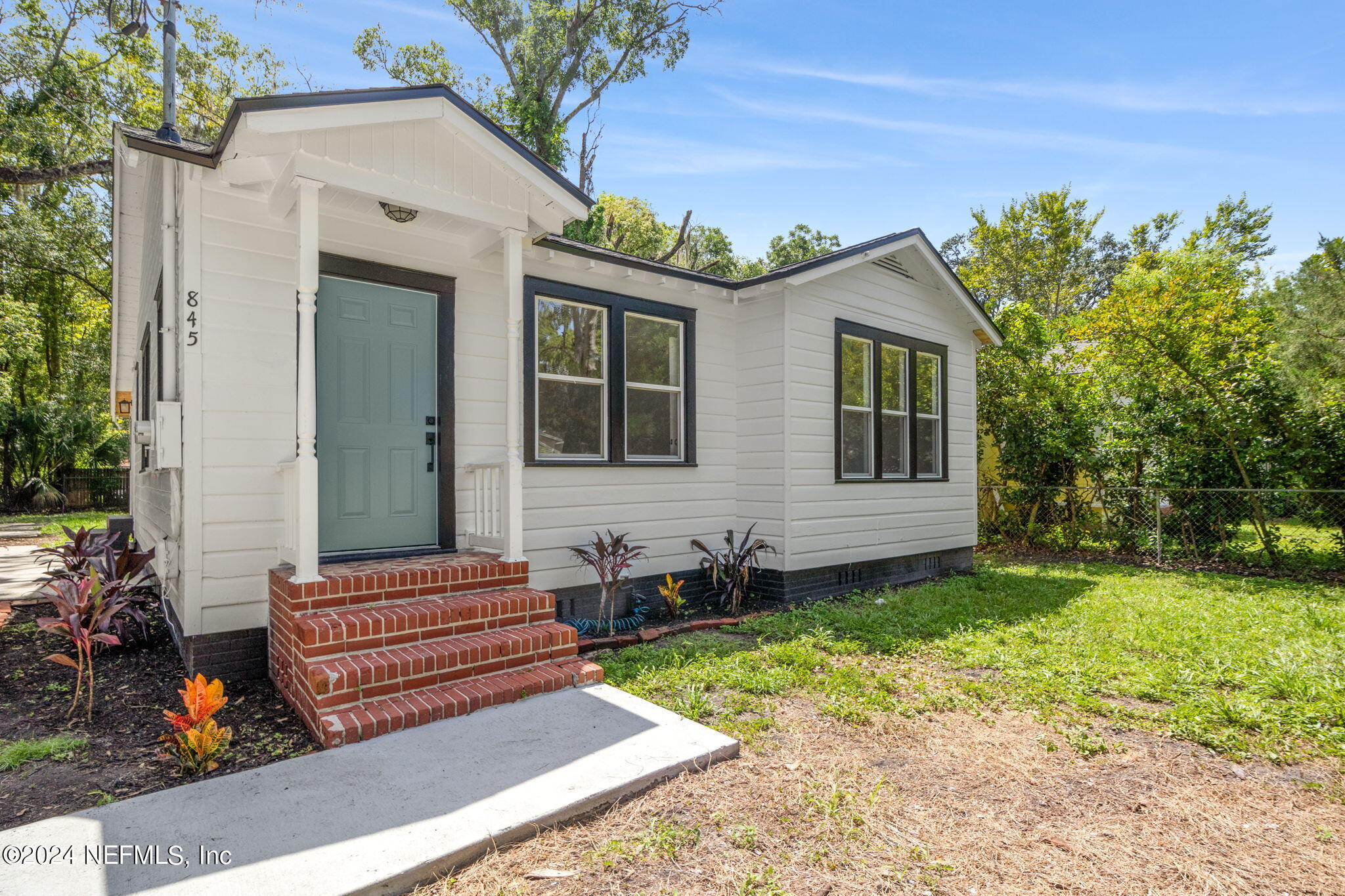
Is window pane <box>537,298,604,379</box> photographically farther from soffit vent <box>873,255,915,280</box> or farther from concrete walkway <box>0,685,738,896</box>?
soffit vent <box>873,255,915,280</box>

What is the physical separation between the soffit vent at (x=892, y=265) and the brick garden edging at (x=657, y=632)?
415 centimetres

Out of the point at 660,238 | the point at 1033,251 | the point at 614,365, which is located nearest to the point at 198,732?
the point at 614,365

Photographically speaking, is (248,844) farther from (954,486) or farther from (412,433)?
(954,486)

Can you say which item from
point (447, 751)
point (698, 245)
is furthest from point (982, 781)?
point (698, 245)

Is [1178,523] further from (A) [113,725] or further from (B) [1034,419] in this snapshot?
(A) [113,725]

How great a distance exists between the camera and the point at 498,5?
656 inches

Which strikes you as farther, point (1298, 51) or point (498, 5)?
point (498, 5)

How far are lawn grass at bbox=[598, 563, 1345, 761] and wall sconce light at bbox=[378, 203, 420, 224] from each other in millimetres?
3286

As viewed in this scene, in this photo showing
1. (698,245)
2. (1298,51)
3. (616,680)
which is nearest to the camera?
(616,680)

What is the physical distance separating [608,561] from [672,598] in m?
0.80

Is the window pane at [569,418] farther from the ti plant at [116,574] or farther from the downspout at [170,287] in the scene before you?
the ti plant at [116,574]

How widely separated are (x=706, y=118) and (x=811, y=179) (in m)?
2.98

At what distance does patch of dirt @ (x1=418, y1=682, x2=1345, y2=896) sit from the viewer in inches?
85.2

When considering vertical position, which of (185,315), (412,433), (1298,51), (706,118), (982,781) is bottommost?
(982,781)
